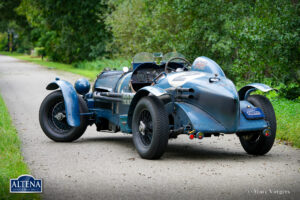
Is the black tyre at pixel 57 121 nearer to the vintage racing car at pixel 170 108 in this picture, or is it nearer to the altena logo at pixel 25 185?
the vintage racing car at pixel 170 108

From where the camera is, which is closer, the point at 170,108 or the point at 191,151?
the point at 170,108

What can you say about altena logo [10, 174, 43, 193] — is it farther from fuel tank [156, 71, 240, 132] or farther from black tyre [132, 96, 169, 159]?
fuel tank [156, 71, 240, 132]

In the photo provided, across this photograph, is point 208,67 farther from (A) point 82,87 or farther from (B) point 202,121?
(A) point 82,87

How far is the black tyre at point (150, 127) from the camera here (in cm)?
743

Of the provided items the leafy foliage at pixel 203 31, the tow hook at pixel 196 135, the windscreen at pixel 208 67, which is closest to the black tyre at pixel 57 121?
the windscreen at pixel 208 67

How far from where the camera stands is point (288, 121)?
35.1 ft

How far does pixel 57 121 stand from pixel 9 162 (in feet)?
9.46

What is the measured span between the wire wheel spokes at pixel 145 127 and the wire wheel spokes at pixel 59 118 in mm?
2116

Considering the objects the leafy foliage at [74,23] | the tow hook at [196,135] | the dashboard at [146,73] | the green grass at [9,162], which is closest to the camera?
the green grass at [9,162]

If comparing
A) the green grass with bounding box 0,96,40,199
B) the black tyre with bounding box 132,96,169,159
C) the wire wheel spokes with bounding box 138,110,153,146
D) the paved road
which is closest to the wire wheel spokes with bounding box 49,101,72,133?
the paved road

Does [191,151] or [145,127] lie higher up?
[145,127]

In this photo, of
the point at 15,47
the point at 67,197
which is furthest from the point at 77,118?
the point at 15,47

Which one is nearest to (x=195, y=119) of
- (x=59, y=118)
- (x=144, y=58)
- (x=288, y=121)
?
(x=144, y=58)

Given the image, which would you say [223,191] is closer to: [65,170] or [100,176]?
[100,176]
